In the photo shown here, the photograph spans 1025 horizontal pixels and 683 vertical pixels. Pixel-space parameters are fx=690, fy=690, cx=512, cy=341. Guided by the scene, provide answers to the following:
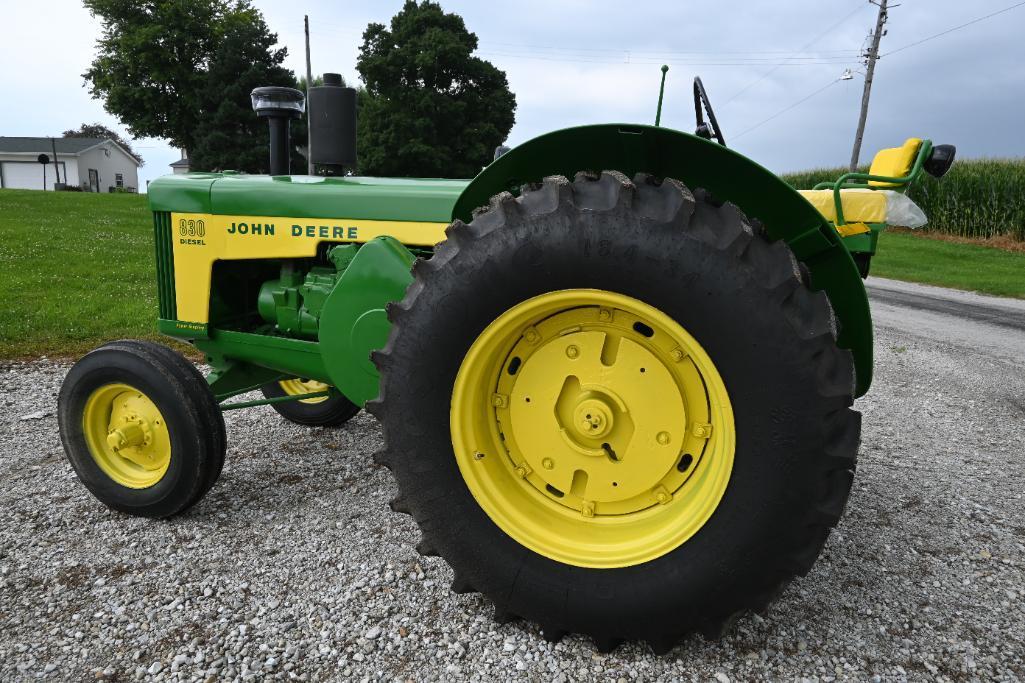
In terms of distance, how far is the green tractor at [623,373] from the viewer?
1.63 metres

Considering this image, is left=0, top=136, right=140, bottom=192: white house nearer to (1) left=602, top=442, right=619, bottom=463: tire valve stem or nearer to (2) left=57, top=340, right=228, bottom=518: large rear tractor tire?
(2) left=57, top=340, right=228, bottom=518: large rear tractor tire

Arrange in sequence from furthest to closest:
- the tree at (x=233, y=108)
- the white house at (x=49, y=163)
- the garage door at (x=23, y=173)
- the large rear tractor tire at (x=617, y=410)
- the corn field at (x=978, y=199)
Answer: the garage door at (x=23, y=173) → the white house at (x=49, y=163) → the tree at (x=233, y=108) → the corn field at (x=978, y=199) → the large rear tractor tire at (x=617, y=410)

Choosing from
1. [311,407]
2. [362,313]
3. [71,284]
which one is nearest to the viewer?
[362,313]

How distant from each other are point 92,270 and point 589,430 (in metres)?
8.99

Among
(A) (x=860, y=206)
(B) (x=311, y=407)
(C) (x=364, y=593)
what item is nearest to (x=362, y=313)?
(C) (x=364, y=593)

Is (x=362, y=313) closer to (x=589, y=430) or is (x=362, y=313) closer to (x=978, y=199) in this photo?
(x=589, y=430)

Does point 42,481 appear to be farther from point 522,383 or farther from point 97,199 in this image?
point 97,199

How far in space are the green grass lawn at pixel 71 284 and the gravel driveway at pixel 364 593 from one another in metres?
2.67

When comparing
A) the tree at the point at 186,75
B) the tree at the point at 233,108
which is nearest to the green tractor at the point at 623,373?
the tree at the point at 233,108

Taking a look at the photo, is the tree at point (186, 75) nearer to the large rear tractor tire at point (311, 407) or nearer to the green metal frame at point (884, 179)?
the large rear tractor tire at point (311, 407)

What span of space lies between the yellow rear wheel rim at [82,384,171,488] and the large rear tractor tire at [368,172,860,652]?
4.14 ft

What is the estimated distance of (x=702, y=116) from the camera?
269 cm

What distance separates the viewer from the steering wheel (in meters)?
2.58

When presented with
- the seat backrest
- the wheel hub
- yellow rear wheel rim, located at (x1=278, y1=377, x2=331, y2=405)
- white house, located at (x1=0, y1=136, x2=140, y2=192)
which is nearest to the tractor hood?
the wheel hub
